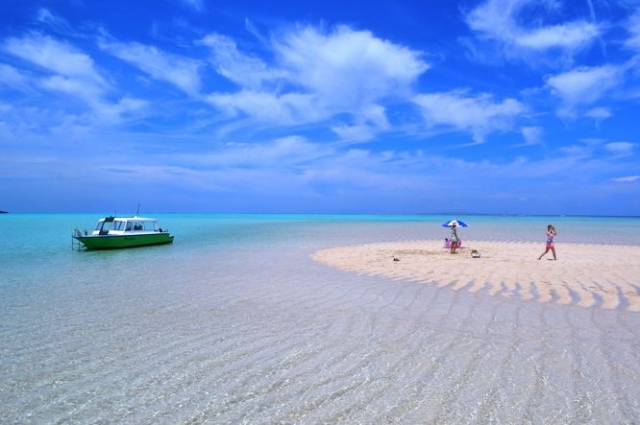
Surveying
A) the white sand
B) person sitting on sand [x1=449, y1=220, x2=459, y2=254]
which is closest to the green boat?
the white sand

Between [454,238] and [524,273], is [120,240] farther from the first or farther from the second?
[524,273]

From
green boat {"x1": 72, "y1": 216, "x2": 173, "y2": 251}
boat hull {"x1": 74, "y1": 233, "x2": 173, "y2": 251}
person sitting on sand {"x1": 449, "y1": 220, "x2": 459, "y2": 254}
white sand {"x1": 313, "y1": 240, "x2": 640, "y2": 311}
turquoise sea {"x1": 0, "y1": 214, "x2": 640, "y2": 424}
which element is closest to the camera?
turquoise sea {"x1": 0, "y1": 214, "x2": 640, "y2": 424}

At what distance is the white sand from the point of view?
1277cm

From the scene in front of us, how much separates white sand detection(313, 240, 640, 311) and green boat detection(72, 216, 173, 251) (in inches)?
699

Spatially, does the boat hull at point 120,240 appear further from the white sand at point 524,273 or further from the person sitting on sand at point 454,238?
the person sitting on sand at point 454,238

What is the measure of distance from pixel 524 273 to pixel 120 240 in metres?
29.0

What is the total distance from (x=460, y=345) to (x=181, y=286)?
11017 millimetres

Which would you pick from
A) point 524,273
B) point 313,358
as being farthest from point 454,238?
point 313,358

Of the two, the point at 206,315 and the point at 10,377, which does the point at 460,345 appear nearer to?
the point at 206,315

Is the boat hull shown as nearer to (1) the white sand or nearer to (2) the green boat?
(2) the green boat

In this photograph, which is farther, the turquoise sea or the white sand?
the white sand

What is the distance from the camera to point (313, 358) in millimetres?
7449

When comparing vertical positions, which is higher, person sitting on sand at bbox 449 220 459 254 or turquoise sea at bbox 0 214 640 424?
person sitting on sand at bbox 449 220 459 254

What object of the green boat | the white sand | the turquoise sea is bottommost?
the turquoise sea
